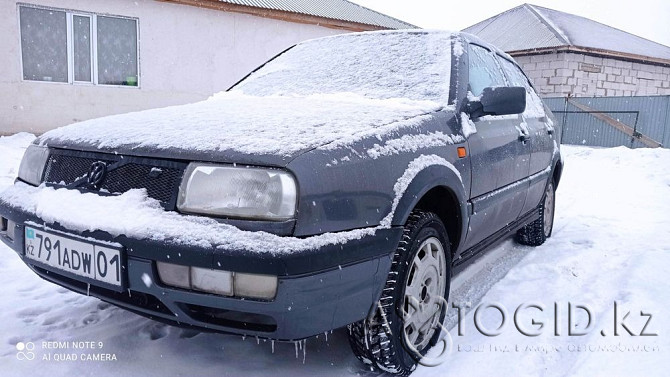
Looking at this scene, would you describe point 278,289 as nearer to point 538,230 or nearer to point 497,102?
point 497,102

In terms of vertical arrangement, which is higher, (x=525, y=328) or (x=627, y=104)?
(x=627, y=104)

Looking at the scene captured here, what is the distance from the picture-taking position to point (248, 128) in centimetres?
185

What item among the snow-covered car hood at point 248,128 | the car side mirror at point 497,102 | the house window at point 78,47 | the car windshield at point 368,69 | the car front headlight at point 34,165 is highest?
the house window at point 78,47

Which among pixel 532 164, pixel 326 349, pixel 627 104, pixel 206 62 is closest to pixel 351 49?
pixel 532 164

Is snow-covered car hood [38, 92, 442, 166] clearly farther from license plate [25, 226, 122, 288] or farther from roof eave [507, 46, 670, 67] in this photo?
roof eave [507, 46, 670, 67]

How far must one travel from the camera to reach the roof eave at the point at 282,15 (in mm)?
9375

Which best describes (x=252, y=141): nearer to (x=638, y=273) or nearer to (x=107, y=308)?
(x=107, y=308)

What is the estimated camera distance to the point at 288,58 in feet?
10.8

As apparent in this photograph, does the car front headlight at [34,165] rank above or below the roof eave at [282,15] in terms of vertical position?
below

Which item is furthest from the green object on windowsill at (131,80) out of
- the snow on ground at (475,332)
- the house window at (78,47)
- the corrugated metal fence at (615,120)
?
the corrugated metal fence at (615,120)

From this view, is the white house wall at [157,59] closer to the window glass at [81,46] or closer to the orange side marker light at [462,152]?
the window glass at [81,46]

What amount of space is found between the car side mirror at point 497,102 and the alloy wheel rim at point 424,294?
2.48ft

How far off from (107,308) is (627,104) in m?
15.8

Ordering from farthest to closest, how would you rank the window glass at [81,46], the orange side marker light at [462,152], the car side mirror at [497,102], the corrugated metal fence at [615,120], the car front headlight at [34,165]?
the corrugated metal fence at [615,120], the window glass at [81,46], the car side mirror at [497,102], the orange side marker light at [462,152], the car front headlight at [34,165]
